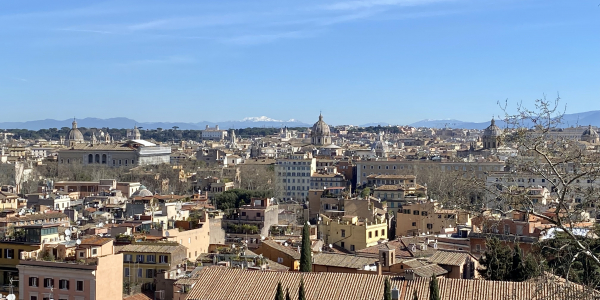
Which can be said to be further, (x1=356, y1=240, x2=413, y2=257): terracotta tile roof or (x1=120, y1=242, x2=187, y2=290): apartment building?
(x1=356, y1=240, x2=413, y2=257): terracotta tile roof

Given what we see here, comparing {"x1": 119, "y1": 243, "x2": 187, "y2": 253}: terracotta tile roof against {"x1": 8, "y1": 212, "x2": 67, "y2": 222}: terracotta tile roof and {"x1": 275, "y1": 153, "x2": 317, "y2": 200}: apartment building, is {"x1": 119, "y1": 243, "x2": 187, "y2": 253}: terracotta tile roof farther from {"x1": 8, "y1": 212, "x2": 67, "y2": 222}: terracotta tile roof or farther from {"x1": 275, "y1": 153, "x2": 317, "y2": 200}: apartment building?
{"x1": 275, "y1": 153, "x2": 317, "y2": 200}: apartment building

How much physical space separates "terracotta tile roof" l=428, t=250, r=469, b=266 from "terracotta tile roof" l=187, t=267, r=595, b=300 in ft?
A: 13.0

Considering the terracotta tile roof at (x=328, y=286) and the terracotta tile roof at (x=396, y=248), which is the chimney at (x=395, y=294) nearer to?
the terracotta tile roof at (x=328, y=286)

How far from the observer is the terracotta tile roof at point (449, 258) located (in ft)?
64.1

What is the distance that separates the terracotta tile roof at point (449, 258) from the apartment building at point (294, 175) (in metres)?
41.4

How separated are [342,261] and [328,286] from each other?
433 cm

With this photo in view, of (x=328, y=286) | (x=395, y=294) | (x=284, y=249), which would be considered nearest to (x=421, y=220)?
(x=284, y=249)

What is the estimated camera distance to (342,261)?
65.2ft

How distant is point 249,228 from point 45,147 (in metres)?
95.3

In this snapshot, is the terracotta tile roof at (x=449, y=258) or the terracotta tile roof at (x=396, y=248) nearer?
the terracotta tile roof at (x=449, y=258)

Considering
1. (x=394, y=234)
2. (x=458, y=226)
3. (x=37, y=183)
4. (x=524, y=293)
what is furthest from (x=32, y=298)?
(x=37, y=183)

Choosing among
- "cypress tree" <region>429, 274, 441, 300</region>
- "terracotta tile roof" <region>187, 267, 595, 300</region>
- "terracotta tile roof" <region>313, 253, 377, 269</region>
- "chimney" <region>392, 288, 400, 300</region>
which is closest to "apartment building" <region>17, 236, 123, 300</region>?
"terracotta tile roof" <region>187, 267, 595, 300</region>

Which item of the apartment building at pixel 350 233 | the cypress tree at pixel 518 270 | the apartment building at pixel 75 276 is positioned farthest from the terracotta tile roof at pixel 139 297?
the apartment building at pixel 350 233

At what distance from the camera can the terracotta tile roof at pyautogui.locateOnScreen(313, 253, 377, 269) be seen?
63.7 ft
